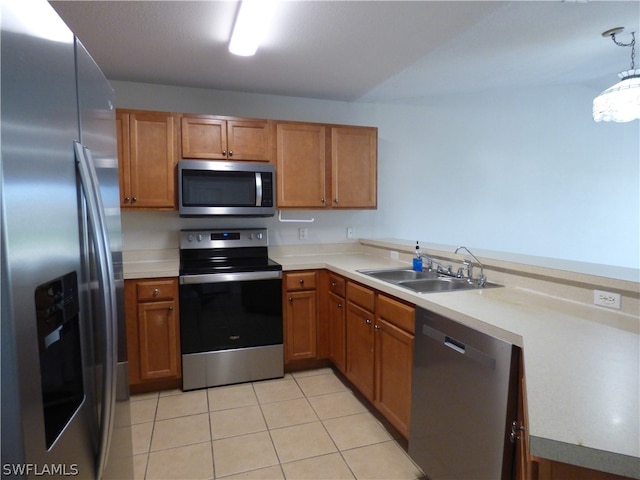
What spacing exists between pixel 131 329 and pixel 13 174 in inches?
85.7

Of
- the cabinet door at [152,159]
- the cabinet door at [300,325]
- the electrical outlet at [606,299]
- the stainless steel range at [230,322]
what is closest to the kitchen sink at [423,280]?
the electrical outlet at [606,299]

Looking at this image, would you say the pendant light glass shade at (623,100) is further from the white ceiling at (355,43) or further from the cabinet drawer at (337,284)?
the cabinet drawer at (337,284)

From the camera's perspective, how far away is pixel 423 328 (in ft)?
5.76

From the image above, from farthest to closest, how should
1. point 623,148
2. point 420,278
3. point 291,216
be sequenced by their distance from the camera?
1. point 623,148
2. point 291,216
3. point 420,278

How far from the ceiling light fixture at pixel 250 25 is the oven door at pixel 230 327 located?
1.51m

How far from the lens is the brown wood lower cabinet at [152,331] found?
2.54 metres

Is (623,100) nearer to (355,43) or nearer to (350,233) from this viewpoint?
(355,43)

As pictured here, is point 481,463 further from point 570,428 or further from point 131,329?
point 131,329

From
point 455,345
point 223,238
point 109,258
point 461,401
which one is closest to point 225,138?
point 223,238

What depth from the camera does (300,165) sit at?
309 centimetres

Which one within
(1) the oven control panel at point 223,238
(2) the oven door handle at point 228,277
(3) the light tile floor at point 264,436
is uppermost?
(1) the oven control panel at point 223,238

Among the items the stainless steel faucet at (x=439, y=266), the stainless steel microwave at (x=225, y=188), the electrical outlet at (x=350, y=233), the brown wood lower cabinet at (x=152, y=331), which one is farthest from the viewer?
the electrical outlet at (x=350, y=233)

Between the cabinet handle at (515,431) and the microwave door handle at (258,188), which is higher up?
the microwave door handle at (258,188)

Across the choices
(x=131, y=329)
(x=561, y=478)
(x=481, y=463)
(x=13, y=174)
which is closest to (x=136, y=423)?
(x=131, y=329)
